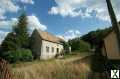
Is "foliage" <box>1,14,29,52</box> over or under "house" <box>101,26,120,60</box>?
over

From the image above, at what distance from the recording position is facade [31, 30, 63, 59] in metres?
48.0

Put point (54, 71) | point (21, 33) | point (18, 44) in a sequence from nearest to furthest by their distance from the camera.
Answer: point (54, 71)
point (18, 44)
point (21, 33)

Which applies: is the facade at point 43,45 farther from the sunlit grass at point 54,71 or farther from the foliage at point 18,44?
the sunlit grass at point 54,71

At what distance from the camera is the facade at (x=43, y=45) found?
157 feet

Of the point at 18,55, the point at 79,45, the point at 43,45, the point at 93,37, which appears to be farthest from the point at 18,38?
the point at 93,37

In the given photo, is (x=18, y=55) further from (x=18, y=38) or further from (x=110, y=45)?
(x=110, y=45)

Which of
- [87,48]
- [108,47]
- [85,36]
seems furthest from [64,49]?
[108,47]

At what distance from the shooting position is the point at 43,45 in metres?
48.4

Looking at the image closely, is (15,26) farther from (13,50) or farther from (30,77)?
(30,77)

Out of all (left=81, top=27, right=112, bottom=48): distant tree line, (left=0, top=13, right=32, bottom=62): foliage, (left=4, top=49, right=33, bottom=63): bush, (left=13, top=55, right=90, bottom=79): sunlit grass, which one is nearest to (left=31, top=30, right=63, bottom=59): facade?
(left=0, top=13, right=32, bottom=62): foliage

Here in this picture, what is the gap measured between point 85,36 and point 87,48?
14576 mm

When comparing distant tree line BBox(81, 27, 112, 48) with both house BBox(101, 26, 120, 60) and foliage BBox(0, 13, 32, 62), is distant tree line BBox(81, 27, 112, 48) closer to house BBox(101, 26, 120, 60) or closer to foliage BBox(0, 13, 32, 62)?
foliage BBox(0, 13, 32, 62)

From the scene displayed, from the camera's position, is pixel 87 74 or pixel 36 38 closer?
pixel 87 74

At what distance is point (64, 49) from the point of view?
5706 centimetres
